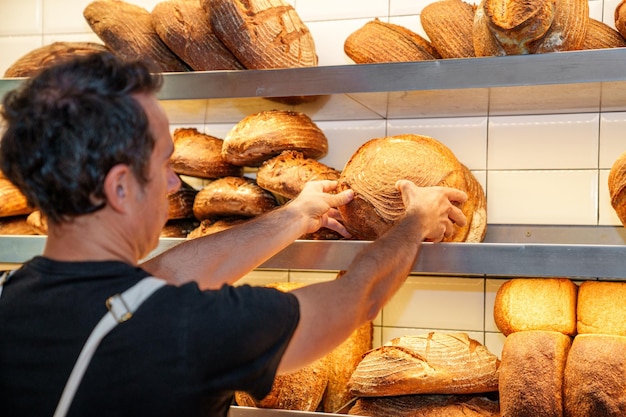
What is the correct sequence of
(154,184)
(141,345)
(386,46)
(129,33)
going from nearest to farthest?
1. (141,345)
2. (154,184)
3. (386,46)
4. (129,33)

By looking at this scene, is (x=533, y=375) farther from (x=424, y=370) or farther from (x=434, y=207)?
(x=434, y=207)

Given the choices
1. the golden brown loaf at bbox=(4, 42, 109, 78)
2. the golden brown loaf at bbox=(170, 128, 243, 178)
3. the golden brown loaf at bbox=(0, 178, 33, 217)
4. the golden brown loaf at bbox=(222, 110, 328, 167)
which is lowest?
the golden brown loaf at bbox=(0, 178, 33, 217)

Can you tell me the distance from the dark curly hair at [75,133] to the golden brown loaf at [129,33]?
3.21ft

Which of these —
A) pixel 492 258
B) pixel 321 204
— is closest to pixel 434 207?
pixel 492 258

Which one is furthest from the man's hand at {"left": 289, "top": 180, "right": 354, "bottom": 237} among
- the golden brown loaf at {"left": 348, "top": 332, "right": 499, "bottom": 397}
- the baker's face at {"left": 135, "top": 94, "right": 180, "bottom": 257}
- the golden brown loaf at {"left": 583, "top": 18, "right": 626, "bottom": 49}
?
the golden brown loaf at {"left": 583, "top": 18, "right": 626, "bottom": 49}

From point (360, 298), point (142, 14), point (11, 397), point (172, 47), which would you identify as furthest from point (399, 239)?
point (142, 14)

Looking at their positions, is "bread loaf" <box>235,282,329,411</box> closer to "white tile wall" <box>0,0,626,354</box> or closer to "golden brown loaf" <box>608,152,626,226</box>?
"white tile wall" <box>0,0,626,354</box>

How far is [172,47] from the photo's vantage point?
6.92 ft

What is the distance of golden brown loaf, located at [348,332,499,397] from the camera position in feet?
5.69

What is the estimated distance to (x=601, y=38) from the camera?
183cm

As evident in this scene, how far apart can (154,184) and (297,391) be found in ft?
2.74

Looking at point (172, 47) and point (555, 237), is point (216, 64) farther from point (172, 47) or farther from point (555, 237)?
point (555, 237)

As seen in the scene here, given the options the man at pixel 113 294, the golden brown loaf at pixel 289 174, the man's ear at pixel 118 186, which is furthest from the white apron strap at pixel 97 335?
the golden brown loaf at pixel 289 174

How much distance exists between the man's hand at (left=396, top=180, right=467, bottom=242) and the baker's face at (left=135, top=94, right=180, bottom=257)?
56 centimetres
